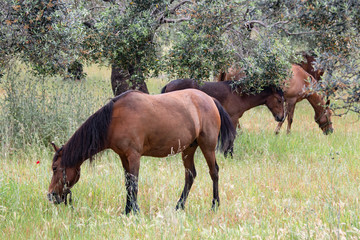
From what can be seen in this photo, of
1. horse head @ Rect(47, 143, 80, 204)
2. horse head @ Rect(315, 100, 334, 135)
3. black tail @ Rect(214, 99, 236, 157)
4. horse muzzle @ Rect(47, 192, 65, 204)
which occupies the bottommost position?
horse head @ Rect(315, 100, 334, 135)

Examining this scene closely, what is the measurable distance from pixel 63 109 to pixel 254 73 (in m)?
4.15

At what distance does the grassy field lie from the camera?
4.08m

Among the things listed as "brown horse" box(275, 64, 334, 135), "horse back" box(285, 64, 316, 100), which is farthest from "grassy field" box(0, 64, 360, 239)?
"horse back" box(285, 64, 316, 100)

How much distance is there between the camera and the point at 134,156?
16.5 ft

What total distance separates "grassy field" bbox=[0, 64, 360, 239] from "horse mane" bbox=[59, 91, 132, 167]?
36 cm

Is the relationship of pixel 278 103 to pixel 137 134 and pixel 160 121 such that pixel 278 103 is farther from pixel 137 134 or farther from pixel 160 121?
pixel 137 134

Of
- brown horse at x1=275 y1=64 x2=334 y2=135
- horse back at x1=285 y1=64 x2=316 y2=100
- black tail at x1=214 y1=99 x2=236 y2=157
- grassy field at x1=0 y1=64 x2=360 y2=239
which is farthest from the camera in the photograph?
horse back at x1=285 y1=64 x2=316 y2=100

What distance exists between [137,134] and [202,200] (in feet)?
4.13

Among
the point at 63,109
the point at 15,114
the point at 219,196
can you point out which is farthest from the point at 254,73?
the point at 15,114

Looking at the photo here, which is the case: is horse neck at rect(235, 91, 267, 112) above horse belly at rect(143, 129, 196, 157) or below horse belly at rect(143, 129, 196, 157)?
below

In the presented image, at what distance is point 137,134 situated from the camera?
5.06 metres

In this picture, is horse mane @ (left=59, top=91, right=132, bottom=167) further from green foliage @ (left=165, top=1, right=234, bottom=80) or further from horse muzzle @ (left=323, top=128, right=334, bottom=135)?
horse muzzle @ (left=323, top=128, right=334, bottom=135)

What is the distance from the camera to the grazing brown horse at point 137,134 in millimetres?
4914

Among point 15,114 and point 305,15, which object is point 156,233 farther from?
point 305,15
